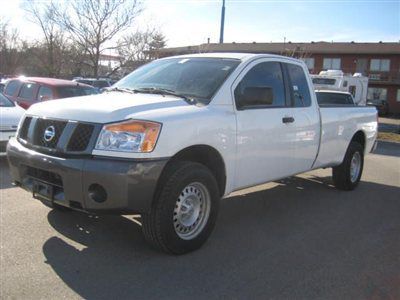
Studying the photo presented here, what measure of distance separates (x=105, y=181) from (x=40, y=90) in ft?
28.0

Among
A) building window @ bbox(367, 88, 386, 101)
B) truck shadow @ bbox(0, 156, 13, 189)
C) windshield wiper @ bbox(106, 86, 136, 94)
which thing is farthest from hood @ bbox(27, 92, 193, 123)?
building window @ bbox(367, 88, 386, 101)

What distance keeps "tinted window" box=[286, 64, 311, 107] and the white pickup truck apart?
2 centimetres

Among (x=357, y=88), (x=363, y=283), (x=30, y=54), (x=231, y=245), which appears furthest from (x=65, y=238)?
(x=30, y=54)

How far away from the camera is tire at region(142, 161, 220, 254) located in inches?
174

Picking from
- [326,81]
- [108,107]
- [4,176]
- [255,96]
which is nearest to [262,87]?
[255,96]

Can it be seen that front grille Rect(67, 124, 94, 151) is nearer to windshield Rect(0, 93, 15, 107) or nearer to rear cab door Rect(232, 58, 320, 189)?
rear cab door Rect(232, 58, 320, 189)

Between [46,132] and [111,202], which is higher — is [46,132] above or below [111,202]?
above

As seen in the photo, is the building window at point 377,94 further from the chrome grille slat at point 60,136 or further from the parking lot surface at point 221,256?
the chrome grille slat at point 60,136

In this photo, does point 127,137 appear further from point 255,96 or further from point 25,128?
point 255,96

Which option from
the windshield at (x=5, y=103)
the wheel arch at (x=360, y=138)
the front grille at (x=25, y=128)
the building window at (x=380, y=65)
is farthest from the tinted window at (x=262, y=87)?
the building window at (x=380, y=65)

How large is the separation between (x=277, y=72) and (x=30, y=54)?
141 ft

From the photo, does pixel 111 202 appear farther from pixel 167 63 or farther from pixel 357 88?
pixel 357 88

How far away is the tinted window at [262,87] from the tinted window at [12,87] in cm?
843

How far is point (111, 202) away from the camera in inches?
164
